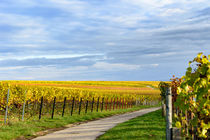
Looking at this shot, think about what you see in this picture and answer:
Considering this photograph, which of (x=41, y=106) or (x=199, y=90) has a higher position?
(x=199, y=90)

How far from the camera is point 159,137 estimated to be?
11.2m

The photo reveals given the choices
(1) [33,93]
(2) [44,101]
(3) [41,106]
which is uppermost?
(1) [33,93]

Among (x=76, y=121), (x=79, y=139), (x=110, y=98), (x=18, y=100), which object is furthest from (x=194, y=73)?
(x=110, y=98)

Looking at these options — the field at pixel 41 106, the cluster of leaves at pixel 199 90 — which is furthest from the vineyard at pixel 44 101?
the cluster of leaves at pixel 199 90

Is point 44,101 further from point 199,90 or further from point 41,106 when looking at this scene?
point 199,90

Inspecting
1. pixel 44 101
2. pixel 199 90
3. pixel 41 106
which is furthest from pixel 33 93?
pixel 199 90

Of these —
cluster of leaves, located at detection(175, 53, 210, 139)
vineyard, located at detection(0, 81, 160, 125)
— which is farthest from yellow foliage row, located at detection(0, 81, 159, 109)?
cluster of leaves, located at detection(175, 53, 210, 139)

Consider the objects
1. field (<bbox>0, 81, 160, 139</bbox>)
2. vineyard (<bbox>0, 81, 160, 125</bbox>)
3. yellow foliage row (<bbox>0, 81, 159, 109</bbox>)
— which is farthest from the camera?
yellow foliage row (<bbox>0, 81, 159, 109</bbox>)

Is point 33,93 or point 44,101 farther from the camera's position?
point 44,101

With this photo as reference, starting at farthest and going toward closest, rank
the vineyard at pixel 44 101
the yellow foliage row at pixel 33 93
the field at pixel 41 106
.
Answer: the yellow foliage row at pixel 33 93 → the vineyard at pixel 44 101 → the field at pixel 41 106

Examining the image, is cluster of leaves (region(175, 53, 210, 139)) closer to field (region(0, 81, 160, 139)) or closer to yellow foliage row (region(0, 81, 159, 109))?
field (region(0, 81, 160, 139))

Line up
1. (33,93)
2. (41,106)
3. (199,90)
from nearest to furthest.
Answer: (199,90) → (41,106) → (33,93)

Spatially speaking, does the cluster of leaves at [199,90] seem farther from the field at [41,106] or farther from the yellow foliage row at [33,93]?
the yellow foliage row at [33,93]

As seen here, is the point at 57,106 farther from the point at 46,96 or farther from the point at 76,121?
the point at 76,121
